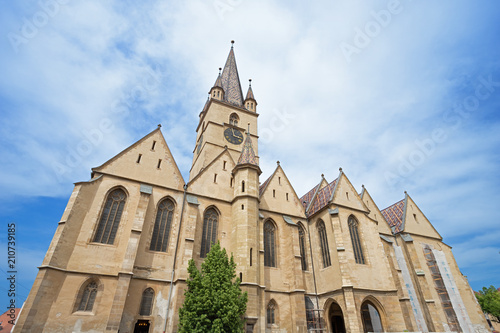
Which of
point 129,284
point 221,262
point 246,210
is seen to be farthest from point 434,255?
point 129,284

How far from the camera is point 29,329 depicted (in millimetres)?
12320

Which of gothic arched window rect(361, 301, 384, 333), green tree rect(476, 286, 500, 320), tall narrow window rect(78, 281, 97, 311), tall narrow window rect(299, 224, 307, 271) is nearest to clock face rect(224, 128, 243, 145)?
tall narrow window rect(299, 224, 307, 271)

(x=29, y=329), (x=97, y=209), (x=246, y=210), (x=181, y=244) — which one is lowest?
(x=29, y=329)

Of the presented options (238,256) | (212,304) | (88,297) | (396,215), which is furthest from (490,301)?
(88,297)

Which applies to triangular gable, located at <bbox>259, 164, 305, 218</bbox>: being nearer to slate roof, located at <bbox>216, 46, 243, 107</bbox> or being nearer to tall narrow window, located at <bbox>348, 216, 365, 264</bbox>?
tall narrow window, located at <bbox>348, 216, 365, 264</bbox>

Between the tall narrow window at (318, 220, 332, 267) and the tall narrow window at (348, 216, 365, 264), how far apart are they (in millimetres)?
2176

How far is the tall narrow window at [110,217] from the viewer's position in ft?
53.6

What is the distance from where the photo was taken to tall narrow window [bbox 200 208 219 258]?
18719mm

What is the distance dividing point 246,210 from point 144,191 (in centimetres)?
749

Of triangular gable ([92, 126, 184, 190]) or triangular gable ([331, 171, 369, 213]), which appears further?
triangular gable ([331, 171, 369, 213])

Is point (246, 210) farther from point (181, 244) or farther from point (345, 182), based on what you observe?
point (345, 182)

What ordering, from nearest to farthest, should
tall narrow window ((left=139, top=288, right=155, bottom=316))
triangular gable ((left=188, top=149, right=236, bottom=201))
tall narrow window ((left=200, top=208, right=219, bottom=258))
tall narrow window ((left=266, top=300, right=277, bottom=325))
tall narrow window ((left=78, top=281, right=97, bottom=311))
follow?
1. tall narrow window ((left=78, top=281, right=97, bottom=311))
2. tall narrow window ((left=139, top=288, right=155, bottom=316))
3. tall narrow window ((left=266, top=300, right=277, bottom=325))
4. tall narrow window ((left=200, top=208, right=219, bottom=258))
5. triangular gable ((left=188, top=149, right=236, bottom=201))

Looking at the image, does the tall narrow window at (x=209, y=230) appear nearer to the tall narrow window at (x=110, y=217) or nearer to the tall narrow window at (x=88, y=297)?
the tall narrow window at (x=110, y=217)

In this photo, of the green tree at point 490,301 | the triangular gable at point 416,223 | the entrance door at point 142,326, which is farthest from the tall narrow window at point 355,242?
the green tree at point 490,301
